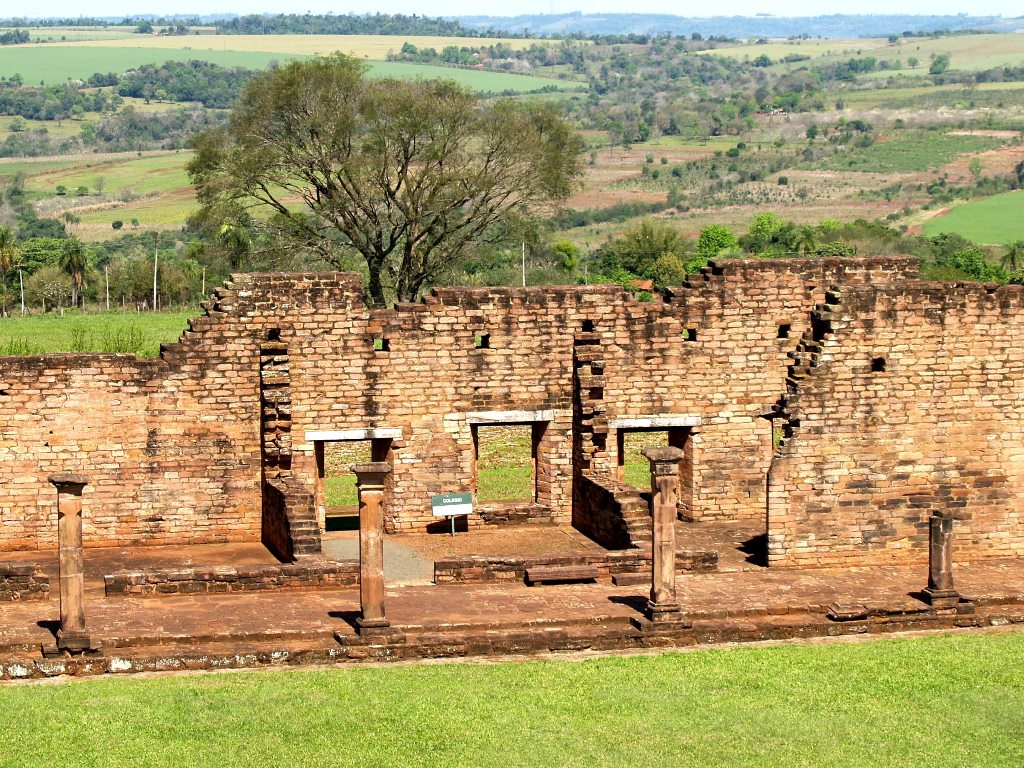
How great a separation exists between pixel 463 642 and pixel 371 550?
139 cm

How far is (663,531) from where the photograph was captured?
19.8 m

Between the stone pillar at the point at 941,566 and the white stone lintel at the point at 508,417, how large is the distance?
246 inches

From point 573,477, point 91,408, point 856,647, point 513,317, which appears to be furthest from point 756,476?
point 91,408

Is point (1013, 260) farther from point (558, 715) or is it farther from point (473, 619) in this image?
point (558, 715)

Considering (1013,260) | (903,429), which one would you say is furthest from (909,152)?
(903,429)

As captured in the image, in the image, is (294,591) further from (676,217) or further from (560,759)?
(676,217)

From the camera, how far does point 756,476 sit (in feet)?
84.2

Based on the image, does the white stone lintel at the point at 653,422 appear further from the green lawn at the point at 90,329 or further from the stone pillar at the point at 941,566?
the green lawn at the point at 90,329

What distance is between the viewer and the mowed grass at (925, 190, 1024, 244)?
9875 centimetres

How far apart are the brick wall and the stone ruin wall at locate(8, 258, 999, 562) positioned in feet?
0.07

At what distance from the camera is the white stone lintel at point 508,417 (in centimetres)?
2467

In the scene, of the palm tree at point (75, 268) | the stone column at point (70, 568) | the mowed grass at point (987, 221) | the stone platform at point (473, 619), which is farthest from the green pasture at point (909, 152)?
the stone column at point (70, 568)

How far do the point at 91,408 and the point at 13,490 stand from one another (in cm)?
143

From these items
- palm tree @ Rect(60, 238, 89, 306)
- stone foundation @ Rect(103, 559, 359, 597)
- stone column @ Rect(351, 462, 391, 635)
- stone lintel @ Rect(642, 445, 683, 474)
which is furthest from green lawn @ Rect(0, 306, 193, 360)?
stone lintel @ Rect(642, 445, 683, 474)
